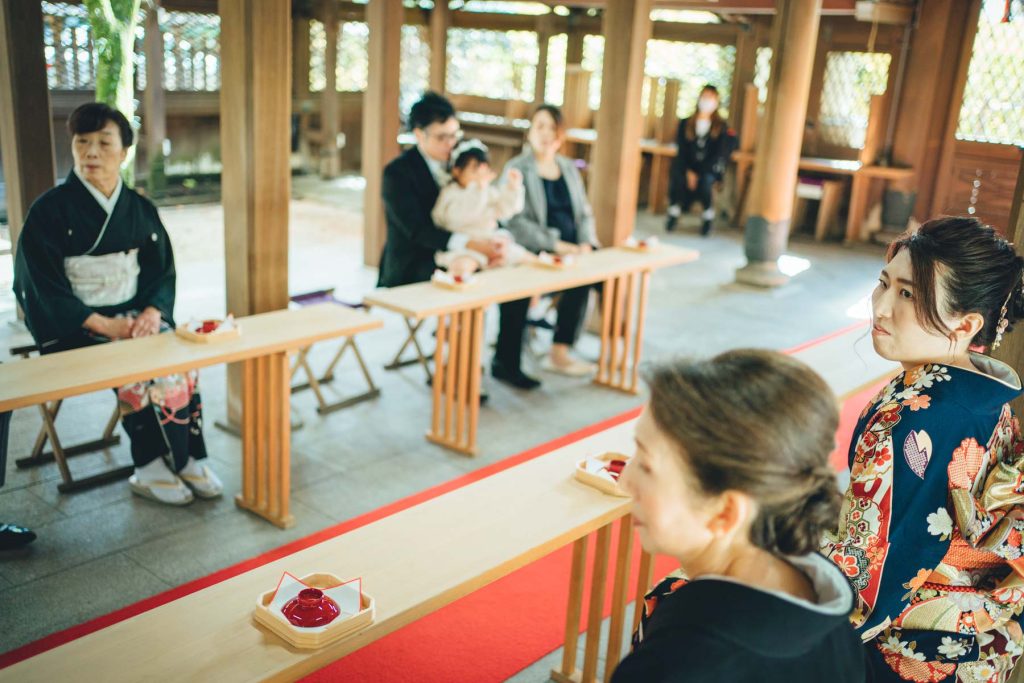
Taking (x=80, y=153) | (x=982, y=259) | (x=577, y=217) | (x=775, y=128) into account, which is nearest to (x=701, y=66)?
(x=775, y=128)

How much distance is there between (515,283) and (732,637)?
406cm

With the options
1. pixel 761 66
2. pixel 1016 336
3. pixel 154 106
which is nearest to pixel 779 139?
pixel 761 66

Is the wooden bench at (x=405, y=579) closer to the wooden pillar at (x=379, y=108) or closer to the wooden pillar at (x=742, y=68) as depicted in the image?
the wooden pillar at (x=379, y=108)

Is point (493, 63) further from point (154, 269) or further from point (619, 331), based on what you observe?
point (154, 269)

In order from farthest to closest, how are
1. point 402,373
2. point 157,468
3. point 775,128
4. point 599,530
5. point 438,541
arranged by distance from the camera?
point 775,128 → point 402,373 → point 157,468 → point 599,530 → point 438,541

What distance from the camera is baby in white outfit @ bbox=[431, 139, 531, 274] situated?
18.1 feet

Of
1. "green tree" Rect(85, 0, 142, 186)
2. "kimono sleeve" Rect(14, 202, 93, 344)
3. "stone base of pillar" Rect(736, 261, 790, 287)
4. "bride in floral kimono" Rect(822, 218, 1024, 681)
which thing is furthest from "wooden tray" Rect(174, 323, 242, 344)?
"stone base of pillar" Rect(736, 261, 790, 287)

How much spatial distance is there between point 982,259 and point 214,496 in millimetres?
3367

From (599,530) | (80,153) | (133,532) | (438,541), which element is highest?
(80,153)

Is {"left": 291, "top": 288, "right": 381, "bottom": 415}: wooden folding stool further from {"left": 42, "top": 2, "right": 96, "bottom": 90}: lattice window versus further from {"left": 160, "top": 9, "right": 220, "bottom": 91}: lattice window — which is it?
{"left": 160, "top": 9, "right": 220, "bottom": 91}: lattice window

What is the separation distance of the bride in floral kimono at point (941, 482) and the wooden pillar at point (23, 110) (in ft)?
16.6

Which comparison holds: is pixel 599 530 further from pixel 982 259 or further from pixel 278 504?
pixel 278 504

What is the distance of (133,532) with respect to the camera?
4035 millimetres

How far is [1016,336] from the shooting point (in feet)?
9.25
